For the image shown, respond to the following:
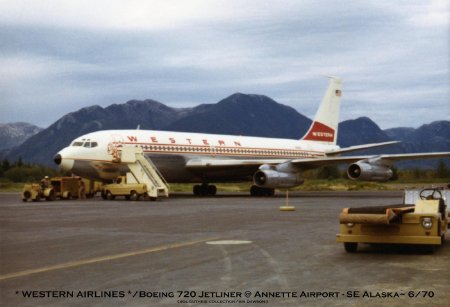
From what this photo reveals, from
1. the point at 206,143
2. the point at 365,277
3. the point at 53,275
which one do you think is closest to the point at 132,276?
the point at 53,275

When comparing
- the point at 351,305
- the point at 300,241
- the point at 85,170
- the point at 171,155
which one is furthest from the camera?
the point at 171,155

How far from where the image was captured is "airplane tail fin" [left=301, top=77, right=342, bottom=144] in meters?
48.3

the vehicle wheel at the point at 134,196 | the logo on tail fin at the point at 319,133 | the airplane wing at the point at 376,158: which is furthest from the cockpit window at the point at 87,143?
the logo on tail fin at the point at 319,133

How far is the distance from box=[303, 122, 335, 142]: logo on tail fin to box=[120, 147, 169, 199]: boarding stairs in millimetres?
17766

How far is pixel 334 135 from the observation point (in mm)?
50000

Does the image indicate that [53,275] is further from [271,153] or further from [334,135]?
[334,135]

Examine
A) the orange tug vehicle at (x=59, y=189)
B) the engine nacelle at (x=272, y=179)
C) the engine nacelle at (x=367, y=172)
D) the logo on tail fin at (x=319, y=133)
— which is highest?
the logo on tail fin at (x=319, y=133)

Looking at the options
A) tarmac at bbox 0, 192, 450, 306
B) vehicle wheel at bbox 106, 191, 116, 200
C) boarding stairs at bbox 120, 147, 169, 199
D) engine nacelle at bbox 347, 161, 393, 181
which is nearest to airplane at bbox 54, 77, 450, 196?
engine nacelle at bbox 347, 161, 393, 181

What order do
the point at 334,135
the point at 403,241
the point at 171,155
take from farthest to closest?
the point at 334,135, the point at 171,155, the point at 403,241

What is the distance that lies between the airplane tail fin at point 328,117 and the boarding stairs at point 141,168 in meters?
17.9

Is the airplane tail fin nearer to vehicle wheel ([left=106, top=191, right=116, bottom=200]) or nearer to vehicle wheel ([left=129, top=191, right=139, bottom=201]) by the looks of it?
vehicle wheel ([left=129, top=191, right=139, bottom=201])

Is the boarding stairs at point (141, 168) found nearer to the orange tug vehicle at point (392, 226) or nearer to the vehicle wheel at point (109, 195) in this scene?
the vehicle wheel at point (109, 195)

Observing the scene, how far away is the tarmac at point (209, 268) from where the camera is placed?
25.1ft

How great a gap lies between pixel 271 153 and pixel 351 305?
34.9m
